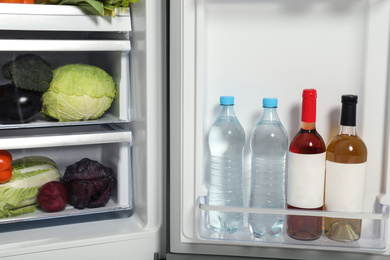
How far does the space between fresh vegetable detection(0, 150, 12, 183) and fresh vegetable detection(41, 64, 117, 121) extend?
17 cm

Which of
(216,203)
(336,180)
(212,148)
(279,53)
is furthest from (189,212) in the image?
(279,53)

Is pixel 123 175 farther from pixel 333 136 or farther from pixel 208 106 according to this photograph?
pixel 333 136

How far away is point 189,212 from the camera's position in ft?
4.29

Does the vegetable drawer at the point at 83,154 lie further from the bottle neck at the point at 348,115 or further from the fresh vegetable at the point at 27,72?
the bottle neck at the point at 348,115

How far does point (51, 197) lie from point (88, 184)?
0.12 meters

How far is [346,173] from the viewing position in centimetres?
118

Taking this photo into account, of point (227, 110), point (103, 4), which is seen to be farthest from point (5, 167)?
point (227, 110)

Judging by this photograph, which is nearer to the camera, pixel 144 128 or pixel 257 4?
pixel 257 4

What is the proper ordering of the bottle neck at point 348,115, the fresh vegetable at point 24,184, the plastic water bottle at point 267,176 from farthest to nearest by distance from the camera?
the fresh vegetable at point 24,184 < the plastic water bottle at point 267,176 < the bottle neck at point 348,115

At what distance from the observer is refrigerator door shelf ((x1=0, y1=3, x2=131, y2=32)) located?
1.23 m

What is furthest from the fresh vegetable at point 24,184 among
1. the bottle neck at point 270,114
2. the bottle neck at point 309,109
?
the bottle neck at point 309,109

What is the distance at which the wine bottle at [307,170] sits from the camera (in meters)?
1.20

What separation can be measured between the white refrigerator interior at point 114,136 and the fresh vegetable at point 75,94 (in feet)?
0.13

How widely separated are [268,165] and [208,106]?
241 mm
